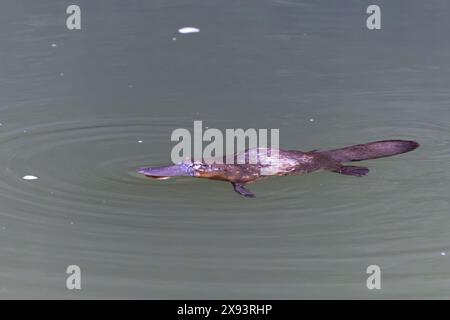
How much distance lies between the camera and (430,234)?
3.44 metres

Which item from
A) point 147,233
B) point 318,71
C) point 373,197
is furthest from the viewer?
point 318,71

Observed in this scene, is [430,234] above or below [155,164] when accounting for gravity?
below

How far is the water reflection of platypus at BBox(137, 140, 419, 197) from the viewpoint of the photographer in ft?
12.2

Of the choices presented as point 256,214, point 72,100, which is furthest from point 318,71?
point 256,214

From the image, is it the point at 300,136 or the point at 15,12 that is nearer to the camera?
the point at 300,136

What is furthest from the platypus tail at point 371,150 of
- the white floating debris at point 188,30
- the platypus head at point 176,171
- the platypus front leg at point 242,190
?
the white floating debris at point 188,30

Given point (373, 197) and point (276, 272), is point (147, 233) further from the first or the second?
point (373, 197)

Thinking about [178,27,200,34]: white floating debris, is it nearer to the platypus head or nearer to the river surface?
the river surface

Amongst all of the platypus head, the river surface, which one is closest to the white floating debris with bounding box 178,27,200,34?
the river surface

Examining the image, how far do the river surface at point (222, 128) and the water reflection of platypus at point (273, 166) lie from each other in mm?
44

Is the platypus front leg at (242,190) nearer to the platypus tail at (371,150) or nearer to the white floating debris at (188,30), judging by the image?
the platypus tail at (371,150)

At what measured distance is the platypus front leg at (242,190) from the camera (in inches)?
140

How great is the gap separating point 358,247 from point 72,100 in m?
2.20

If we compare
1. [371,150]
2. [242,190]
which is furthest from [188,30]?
[242,190]
